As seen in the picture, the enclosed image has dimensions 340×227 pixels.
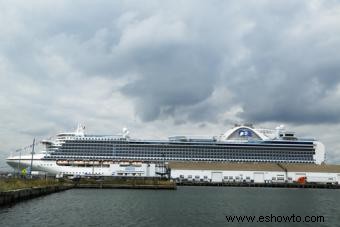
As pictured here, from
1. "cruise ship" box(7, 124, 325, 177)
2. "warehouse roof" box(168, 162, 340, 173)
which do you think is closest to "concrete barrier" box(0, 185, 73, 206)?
"cruise ship" box(7, 124, 325, 177)

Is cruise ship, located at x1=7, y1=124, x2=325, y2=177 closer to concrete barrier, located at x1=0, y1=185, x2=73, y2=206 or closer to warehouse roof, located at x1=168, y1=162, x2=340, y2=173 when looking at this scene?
warehouse roof, located at x1=168, y1=162, x2=340, y2=173

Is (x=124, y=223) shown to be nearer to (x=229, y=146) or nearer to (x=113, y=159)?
(x=113, y=159)

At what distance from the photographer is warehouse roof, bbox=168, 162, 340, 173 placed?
92062 mm

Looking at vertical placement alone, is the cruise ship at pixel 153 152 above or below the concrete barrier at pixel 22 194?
above

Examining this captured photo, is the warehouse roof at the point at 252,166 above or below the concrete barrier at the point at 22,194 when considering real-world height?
above

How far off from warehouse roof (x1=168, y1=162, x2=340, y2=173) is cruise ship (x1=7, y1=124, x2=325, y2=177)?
288 centimetres

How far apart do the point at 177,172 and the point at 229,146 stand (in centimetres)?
1687

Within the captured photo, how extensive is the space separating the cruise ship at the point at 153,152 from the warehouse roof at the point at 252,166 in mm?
2884

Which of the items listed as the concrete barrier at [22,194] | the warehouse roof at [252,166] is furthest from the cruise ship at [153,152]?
the concrete barrier at [22,194]

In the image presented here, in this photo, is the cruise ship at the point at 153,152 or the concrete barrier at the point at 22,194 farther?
the cruise ship at the point at 153,152

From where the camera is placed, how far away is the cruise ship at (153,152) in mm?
90625

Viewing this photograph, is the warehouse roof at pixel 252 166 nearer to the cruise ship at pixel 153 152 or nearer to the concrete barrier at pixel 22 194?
the cruise ship at pixel 153 152

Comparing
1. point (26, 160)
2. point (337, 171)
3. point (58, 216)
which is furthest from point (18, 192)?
point (337, 171)

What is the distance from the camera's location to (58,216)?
2898cm
